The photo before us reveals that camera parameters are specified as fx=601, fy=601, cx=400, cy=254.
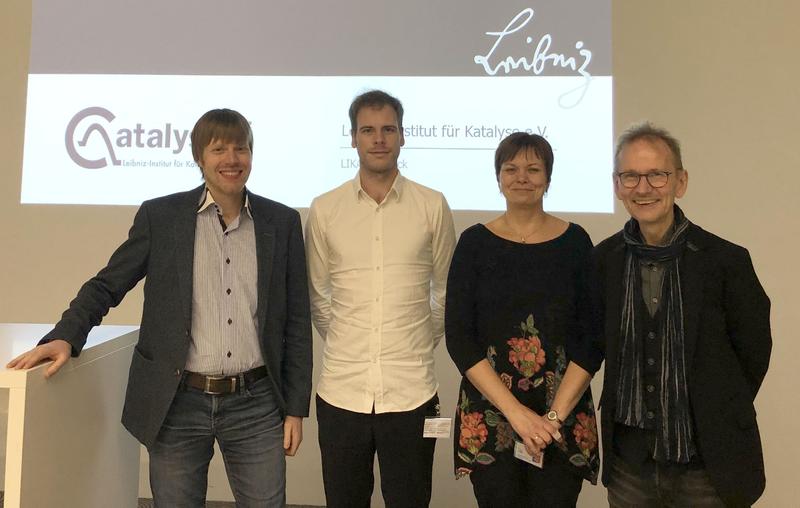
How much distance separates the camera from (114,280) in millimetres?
1629

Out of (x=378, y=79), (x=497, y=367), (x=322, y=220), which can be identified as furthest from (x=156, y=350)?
(x=378, y=79)

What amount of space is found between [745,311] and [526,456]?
0.63 m

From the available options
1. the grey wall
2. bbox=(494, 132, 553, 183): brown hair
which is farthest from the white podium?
the grey wall

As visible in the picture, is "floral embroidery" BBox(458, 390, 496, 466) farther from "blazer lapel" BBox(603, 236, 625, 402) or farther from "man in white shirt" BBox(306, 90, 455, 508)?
"blazer lapel" BBox(603, 236, 625, 402)

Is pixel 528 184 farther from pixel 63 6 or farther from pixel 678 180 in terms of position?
pixel 63 6

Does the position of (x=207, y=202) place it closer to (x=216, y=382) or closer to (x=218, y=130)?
(x=218, y=130)

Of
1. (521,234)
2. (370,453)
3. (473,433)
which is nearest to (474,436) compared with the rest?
(473,433)

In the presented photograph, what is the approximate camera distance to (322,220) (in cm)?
193

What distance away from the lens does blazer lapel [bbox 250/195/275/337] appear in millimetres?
1647

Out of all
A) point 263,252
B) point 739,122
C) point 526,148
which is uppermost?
point 739,122

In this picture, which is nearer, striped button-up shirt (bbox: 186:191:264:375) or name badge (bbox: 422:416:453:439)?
striped button-up shirt (bbox: 186:191:264:375)

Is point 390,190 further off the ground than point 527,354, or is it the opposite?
point 390,190

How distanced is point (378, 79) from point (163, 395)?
207 cm

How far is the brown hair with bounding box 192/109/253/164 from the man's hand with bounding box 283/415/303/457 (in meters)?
0.77
